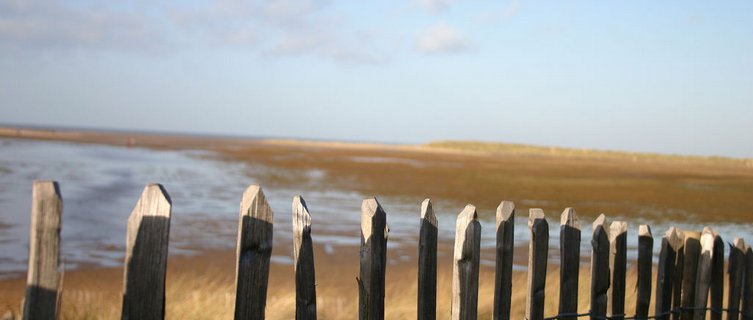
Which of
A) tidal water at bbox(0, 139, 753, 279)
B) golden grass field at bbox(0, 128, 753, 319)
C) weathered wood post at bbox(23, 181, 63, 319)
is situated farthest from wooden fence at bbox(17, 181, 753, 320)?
tidal water at bbox(0, 139, 753, 279)

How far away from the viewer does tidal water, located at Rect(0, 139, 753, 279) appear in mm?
9531

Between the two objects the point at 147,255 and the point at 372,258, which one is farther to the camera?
the point at 372,258

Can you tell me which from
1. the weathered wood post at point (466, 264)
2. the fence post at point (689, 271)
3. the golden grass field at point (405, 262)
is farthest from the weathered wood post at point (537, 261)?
the golden grass field at point (405, 262)

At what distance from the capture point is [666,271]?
13.4ft

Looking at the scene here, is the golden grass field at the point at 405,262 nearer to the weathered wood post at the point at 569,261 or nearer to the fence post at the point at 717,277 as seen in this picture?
the fence post at the point at 717,277

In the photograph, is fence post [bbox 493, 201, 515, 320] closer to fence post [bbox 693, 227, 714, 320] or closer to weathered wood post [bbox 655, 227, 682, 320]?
weathered wood post [bbox 655, 227, 682, 320]

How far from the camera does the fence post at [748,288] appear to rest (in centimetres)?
440

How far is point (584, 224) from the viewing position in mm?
13516

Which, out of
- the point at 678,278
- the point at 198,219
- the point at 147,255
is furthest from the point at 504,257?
the point at 198,219

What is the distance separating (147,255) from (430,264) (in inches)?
52.4

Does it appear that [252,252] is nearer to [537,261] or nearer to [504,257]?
[504,257]

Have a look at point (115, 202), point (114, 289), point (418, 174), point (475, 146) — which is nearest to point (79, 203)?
point (115, 202)

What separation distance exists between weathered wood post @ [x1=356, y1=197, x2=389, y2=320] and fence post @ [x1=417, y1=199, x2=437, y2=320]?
0.20 m

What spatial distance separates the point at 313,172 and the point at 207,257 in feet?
61.5
